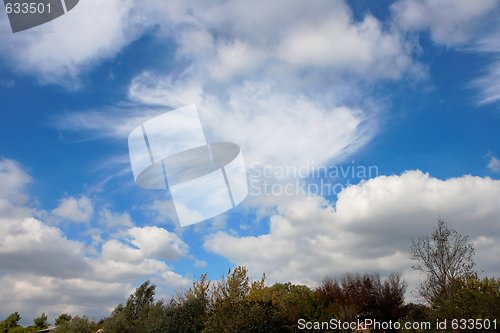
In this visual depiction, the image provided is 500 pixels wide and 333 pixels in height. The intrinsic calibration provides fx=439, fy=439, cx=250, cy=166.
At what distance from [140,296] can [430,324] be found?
20.8 m

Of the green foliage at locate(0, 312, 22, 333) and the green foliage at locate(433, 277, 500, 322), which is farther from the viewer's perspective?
the green foliage at locate(0, 312, 22, 333)

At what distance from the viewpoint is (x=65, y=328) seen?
3616 cm

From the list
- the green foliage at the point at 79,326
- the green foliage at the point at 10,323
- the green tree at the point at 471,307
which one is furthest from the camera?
the green foliage at the point at 10,323

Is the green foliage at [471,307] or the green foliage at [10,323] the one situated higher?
the green foliage at [471,307]

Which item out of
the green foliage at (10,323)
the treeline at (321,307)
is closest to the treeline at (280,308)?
the treeline at (321,307)

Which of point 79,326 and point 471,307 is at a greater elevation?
point 471,307

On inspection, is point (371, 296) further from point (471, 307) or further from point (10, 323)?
point (10, 323)

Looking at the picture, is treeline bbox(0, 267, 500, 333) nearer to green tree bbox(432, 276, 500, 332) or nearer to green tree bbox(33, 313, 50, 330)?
green tree bbox(432, 276, 500, 332)

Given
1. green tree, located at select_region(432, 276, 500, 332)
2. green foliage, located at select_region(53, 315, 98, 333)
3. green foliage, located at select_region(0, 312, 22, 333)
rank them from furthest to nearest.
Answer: green foliage, located at select_region(0, 312, 22, 333) → green foliage, located at select_region(53, 315, 98, 333) → green tree, located at select_region(432, 276, 500, 332)

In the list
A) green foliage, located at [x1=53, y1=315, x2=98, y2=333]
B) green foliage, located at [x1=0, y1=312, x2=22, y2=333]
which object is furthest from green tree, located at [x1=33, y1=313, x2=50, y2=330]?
green foliage, located at [x1=53, y1=315, x2=98, y2=333]

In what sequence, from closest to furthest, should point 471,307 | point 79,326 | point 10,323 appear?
point 471,307
point 79,326
point 10,323

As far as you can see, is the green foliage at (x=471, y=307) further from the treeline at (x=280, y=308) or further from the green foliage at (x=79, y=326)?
the green foliage at (x=79, y=326)

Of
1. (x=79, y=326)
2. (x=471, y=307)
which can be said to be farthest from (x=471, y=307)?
(x=79, y=326)

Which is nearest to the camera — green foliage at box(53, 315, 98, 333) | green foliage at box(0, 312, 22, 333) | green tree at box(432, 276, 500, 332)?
green tree at box(432, 276, 500, 332)
